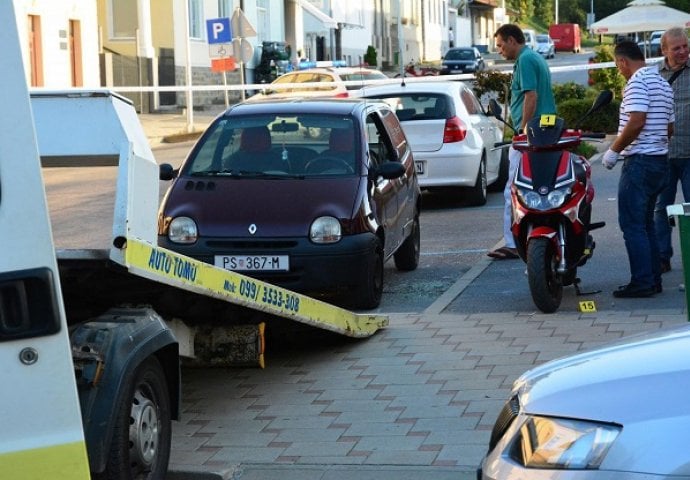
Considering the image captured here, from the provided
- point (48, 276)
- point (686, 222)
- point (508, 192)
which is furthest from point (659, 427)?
point (508, 192)

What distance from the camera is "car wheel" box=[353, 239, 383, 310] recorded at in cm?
957

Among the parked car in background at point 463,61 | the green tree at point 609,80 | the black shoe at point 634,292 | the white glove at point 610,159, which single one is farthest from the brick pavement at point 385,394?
the parked car in background at point 463,61

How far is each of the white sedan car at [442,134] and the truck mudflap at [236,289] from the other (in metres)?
7.05

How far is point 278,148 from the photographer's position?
405 inches

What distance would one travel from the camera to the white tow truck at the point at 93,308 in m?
3.73

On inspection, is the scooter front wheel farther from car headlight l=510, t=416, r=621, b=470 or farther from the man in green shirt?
car headlight l=510, t=416, r=621, b=470

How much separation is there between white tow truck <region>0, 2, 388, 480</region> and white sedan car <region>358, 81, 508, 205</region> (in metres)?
7.93

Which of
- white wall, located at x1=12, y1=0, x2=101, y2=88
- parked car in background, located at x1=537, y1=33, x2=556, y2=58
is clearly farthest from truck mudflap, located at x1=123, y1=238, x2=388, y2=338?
parked car in background, located at x1=537, y1=33, x2=556, y2=58

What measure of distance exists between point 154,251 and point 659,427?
257 centimetres

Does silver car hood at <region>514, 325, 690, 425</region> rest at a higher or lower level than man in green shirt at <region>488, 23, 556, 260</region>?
lower

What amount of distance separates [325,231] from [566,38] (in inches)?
3903

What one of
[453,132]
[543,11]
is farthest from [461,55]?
[543,11]

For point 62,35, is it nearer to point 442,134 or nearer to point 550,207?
point 442,134

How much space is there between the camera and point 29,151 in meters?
3.73
